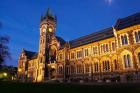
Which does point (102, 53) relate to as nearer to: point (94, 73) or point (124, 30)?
point (94, 73)

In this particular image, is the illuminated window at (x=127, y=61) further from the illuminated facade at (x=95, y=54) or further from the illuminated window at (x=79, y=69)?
the illuminated window at (x=79, y=69)

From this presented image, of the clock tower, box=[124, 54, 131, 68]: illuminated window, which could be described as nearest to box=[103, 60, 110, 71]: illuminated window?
box=[124, 54, 131, 68]: illuminated window

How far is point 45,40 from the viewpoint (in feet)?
266

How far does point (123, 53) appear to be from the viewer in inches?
1786

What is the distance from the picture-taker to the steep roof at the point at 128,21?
46275 millimetres

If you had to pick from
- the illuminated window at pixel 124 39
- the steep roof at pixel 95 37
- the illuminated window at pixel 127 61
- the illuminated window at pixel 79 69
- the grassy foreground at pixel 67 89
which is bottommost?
the grassy foreground at pixel 67 89

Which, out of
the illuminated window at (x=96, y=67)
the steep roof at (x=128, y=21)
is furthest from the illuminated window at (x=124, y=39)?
the illuminated window at (x=96, y=67)

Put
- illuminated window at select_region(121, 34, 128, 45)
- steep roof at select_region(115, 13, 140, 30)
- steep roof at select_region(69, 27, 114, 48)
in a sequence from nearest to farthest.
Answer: illuminated window at select_region(121, 34, 128, 45), steep roof at select_region(115, 13, 140, 30), steep roof at select_region(69, 27, 114, 48)

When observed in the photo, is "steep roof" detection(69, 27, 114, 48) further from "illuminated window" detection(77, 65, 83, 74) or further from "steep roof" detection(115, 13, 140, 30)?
"illuminated window" detection(77, 65, 83, 74)

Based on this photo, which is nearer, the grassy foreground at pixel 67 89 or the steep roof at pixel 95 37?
the grassy foreground at pixel 67 89

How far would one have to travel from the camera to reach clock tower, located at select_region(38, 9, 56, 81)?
74525 millimetres

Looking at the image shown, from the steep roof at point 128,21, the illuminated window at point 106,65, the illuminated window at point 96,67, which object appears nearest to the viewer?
the steep roof at point 128,21

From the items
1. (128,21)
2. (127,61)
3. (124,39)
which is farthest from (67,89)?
(128,21)

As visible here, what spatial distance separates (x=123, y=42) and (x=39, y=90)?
30.4m
